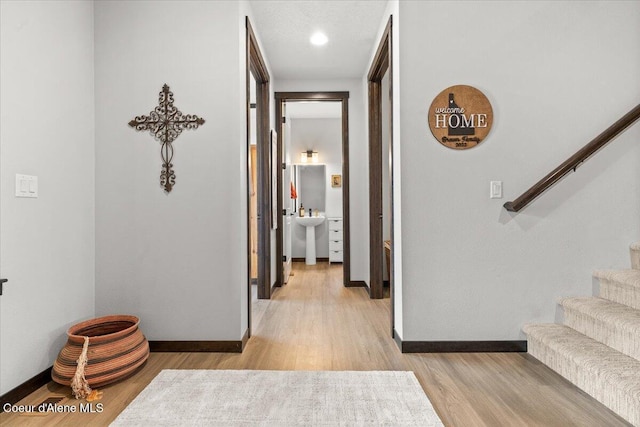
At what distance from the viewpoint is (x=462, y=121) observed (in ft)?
8.63

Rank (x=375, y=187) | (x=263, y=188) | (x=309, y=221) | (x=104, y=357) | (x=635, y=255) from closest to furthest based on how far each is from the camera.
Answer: (x=104, y=357) → (x=635, y=255) → (x=263, y=188) → (x=375, y=187) → (x=309, y=221)

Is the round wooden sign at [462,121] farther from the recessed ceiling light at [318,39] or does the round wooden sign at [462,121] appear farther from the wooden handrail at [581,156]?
the recessed ceiling light at [318,39]

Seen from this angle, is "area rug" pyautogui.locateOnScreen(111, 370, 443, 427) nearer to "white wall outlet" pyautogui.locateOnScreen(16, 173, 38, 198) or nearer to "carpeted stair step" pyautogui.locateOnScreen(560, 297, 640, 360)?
"carpeted stair step" pyautogui.locateOnScreen(560, 297, 640, 360)

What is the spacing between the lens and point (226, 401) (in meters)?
1.96

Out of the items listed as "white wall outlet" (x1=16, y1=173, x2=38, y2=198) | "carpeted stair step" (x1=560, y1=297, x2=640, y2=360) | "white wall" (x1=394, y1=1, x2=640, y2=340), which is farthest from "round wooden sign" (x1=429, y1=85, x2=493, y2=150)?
"white wall outlet" (x1=16, y1=173, x2=38, y2=198)

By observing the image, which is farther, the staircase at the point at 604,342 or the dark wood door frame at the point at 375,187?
the dark wood door frame at the point at 375,187

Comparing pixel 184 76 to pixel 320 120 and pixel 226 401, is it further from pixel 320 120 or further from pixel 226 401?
pixel 320 120

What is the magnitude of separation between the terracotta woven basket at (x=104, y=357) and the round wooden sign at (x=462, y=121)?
226cm

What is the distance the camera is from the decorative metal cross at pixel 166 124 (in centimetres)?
267

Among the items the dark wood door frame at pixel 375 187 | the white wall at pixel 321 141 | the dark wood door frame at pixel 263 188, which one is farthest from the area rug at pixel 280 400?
the white wall at pixel 321 141

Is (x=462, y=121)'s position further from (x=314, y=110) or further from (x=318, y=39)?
(x=314, y=110)

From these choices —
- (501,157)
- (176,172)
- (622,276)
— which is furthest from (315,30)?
(622,276)

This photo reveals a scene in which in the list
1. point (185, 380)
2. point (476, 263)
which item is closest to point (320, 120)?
point (476, 263)

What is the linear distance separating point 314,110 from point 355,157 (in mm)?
2283
